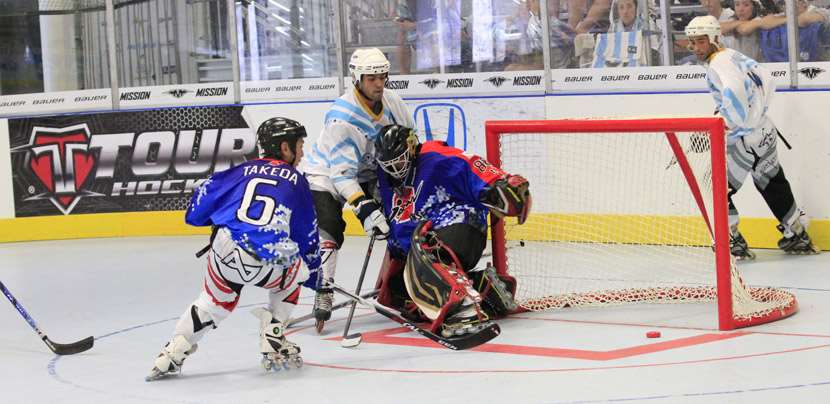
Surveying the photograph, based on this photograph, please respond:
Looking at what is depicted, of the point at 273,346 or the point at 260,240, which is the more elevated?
the point at 260,240

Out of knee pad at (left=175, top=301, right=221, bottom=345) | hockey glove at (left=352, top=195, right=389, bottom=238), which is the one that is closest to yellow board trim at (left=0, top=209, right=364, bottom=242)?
hockey glove at (left=352, top=195, right=389, bottom=238)

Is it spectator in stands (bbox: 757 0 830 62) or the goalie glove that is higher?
spectator in stands (bbox: 757 0 830 62)

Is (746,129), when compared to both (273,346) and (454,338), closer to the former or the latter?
(454,338)

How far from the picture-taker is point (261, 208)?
A: 443 centimetres

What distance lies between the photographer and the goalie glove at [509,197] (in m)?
5.26

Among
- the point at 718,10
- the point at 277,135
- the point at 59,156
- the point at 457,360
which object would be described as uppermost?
the point at 718,10

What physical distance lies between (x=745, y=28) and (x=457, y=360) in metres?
3.41

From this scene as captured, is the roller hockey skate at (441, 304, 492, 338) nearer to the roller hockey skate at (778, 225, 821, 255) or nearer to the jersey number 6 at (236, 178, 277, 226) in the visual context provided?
the jersey number 6 at (236, 178, 277, 226)

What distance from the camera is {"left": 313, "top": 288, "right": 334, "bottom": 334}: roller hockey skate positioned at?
5332 mm

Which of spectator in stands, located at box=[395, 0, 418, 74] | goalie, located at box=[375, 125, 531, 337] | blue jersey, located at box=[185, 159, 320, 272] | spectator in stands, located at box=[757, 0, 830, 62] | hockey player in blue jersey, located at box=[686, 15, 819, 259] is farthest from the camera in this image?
spectator in stands, located at box=[395, 0, 418, 74]

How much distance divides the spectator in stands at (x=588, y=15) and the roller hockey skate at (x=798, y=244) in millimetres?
1764

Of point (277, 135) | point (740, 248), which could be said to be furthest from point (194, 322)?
point (740, 248)

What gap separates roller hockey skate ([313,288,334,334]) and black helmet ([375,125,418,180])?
0.58 metres

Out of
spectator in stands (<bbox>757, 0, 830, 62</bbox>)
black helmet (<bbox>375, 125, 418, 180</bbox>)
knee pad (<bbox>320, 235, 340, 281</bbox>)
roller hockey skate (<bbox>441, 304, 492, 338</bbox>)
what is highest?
spectator in stands (<bbox>757, 0, 830, 62</bbox>)
